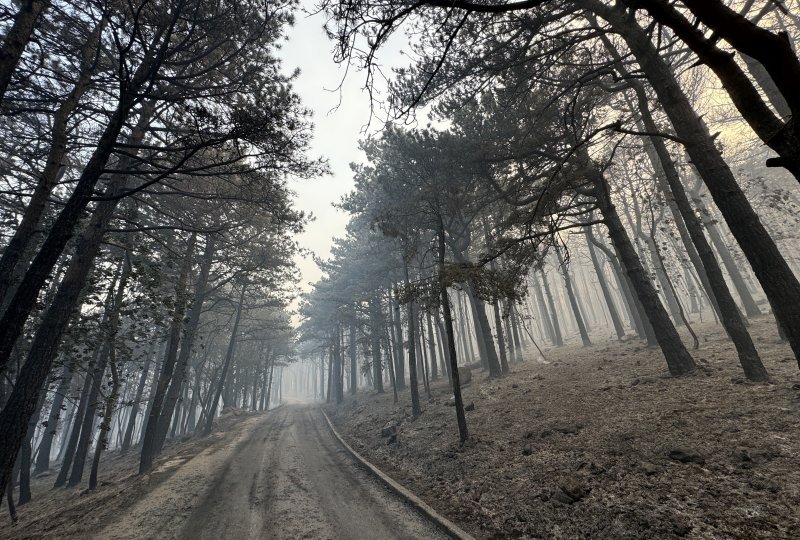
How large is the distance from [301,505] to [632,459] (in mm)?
6632

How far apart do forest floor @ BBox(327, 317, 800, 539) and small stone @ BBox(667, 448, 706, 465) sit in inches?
0.5

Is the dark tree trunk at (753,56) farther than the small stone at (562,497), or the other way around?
the small stone at (562,497)

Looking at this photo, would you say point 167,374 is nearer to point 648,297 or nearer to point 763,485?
point 763,485

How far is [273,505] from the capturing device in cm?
723

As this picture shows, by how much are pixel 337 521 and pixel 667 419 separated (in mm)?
6672

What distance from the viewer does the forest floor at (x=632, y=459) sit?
13.0 ft

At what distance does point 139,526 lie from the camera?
22.1ft

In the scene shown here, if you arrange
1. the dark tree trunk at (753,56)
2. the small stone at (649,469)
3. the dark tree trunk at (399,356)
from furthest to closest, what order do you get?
the dark tree trunk at (399,356) < the small stone at (649,469) < the dark tree trunk at (753,56)

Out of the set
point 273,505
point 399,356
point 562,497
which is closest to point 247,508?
point 273,505

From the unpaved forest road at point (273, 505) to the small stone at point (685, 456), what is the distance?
3.85 m

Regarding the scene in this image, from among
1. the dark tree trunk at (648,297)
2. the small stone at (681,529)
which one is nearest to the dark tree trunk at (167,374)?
the small stone at (681,529)

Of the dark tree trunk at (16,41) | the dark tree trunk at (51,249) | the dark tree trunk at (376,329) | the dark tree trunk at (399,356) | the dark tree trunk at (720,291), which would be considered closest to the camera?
the dark tree trunk at (51,249)

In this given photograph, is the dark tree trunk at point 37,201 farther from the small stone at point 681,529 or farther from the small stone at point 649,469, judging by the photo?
the small stone at point 649,469

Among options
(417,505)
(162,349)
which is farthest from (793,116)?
(162,349)
